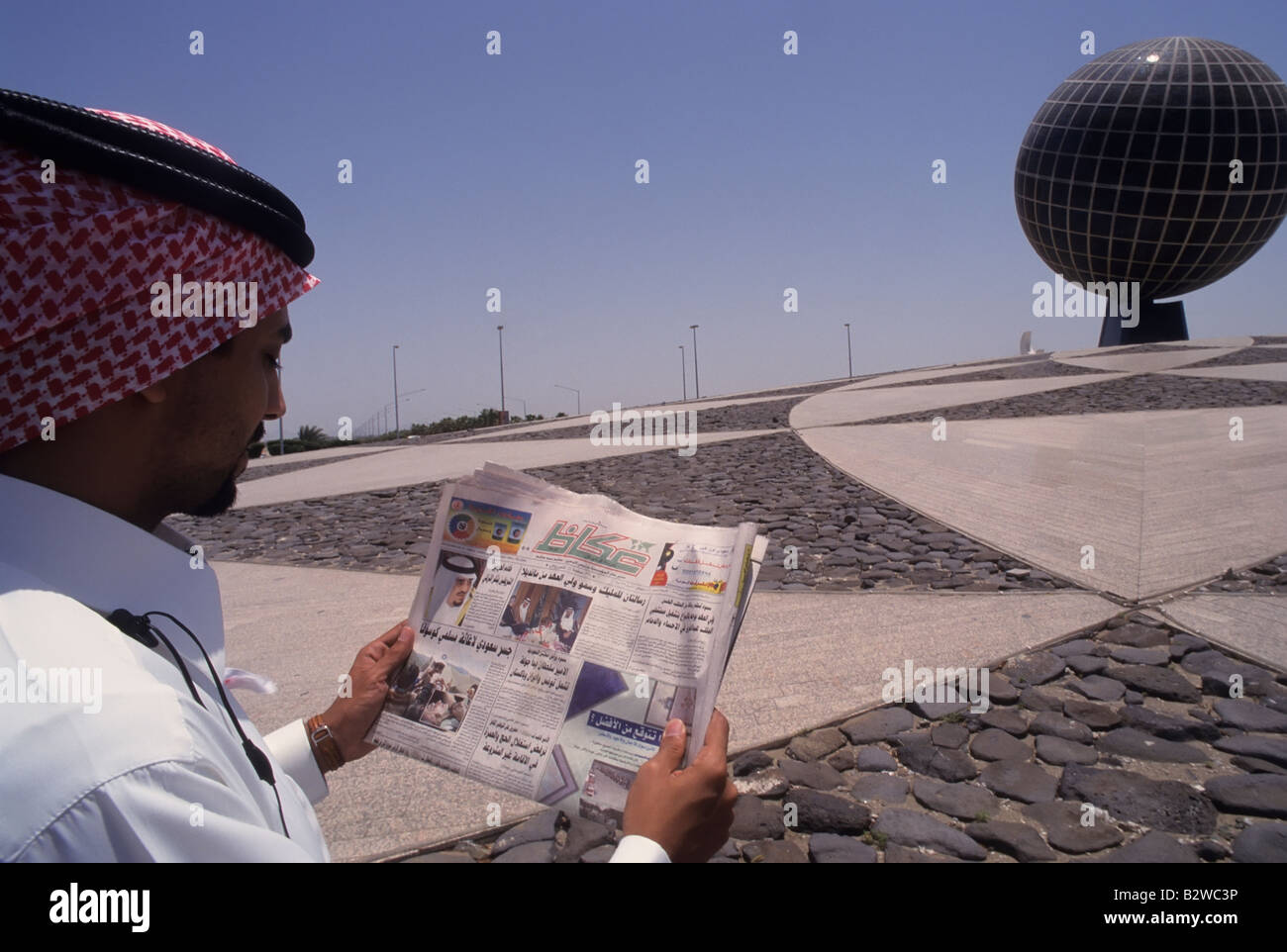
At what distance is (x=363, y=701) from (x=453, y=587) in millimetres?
276

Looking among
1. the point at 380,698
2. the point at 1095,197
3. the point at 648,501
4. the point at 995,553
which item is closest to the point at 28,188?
the point at 380,698

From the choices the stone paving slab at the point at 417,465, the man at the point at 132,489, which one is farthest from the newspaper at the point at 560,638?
the stone paving slab at the point at 417,465

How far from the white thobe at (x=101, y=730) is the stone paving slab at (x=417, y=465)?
23.8 ft

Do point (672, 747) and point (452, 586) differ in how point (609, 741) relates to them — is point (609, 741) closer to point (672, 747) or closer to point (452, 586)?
point (672, 747)

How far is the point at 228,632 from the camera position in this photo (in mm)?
4125

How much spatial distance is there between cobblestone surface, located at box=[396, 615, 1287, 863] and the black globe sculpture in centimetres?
2528

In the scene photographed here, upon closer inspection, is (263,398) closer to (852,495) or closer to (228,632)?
(228,632)

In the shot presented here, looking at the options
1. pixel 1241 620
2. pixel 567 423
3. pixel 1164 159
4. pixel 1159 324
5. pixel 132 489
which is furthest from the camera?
pixel 1159 324

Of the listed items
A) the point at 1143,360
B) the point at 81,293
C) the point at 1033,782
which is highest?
the point at 81,293

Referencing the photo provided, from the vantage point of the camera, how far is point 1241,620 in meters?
3.57

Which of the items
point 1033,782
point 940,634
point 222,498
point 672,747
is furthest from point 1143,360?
point 222,498

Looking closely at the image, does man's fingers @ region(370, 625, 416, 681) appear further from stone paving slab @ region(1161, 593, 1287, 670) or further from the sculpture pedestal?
the sculpture pedestal

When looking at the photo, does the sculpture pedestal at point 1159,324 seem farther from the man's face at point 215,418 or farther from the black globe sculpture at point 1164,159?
the man's face at point 215,418
